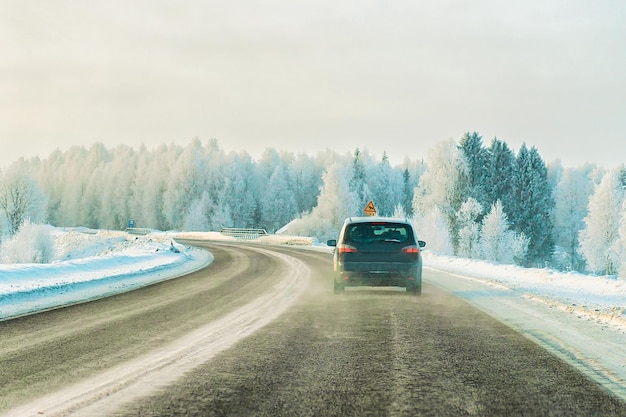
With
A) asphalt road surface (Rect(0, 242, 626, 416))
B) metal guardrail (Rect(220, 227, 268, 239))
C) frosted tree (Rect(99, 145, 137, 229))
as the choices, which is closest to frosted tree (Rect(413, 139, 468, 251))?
metal guardrail (Rect(220, 227, 268, 239))

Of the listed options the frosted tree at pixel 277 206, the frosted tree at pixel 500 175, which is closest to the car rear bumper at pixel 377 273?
the frosted tree at pixel 500 175

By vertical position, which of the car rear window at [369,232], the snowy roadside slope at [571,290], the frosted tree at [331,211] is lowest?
the snowy roadside slope at [571,290]

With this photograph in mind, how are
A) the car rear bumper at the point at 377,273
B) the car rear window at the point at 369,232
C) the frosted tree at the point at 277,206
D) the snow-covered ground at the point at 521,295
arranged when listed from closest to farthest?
the snow-covered ground at the point at 521,295 < the car rear bumper at the point at 377,273 < the car rear window at the point at 369,232 < the frosted tree at the point at 277,206

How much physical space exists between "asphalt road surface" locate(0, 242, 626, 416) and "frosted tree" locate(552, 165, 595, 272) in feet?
240

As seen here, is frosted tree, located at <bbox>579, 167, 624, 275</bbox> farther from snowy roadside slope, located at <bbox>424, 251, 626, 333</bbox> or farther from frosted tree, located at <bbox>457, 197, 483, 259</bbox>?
snowy roadside slope, located at <bbox>424, 251, 626, 333</bbox>

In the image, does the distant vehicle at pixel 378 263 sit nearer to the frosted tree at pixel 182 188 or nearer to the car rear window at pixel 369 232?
the car rear window at pixel 369 232

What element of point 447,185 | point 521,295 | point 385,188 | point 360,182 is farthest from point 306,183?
point 521,295

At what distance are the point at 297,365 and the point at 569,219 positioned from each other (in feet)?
304

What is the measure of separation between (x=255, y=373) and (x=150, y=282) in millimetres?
10878

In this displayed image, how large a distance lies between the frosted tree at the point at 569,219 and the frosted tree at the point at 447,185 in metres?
21.6

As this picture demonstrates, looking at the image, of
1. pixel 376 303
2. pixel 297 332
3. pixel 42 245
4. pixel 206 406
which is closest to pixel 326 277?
pixel 376 303

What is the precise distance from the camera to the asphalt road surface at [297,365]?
14.6ft

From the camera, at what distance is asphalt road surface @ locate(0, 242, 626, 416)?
446 centimetres

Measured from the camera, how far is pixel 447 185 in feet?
204
